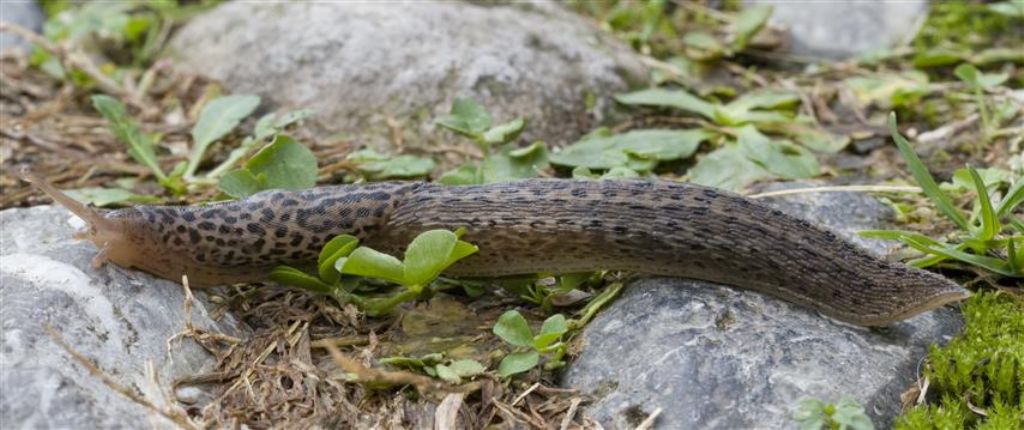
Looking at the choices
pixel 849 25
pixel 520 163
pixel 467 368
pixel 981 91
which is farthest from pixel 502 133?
pixel 849 25

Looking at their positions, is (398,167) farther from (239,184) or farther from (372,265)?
(372,265)

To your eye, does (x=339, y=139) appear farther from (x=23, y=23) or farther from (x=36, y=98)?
(x=23, y=23)

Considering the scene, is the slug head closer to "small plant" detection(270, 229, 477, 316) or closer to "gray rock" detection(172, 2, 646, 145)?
"small plant" detection(270, 229, 477, 316)

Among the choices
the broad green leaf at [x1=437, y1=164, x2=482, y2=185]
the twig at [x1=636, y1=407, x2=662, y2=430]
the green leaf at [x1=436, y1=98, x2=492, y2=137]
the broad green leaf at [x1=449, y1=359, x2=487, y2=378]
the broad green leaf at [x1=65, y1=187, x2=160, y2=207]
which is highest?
the green leaf at [x1=436, y1=98, x2=492, y2=137]

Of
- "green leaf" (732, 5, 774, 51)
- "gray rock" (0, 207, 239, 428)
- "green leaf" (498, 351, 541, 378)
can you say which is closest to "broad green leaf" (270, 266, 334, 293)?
"gray rock" (0, 207, 239, 428)

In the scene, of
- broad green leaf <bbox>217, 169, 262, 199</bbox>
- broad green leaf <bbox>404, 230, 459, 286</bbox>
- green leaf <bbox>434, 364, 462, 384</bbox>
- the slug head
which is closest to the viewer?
green leaf <bbox>434, 364, 462, 384</bbox>

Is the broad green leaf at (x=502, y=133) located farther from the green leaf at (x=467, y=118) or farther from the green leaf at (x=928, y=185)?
the green leaf at (x=928, y=185)
